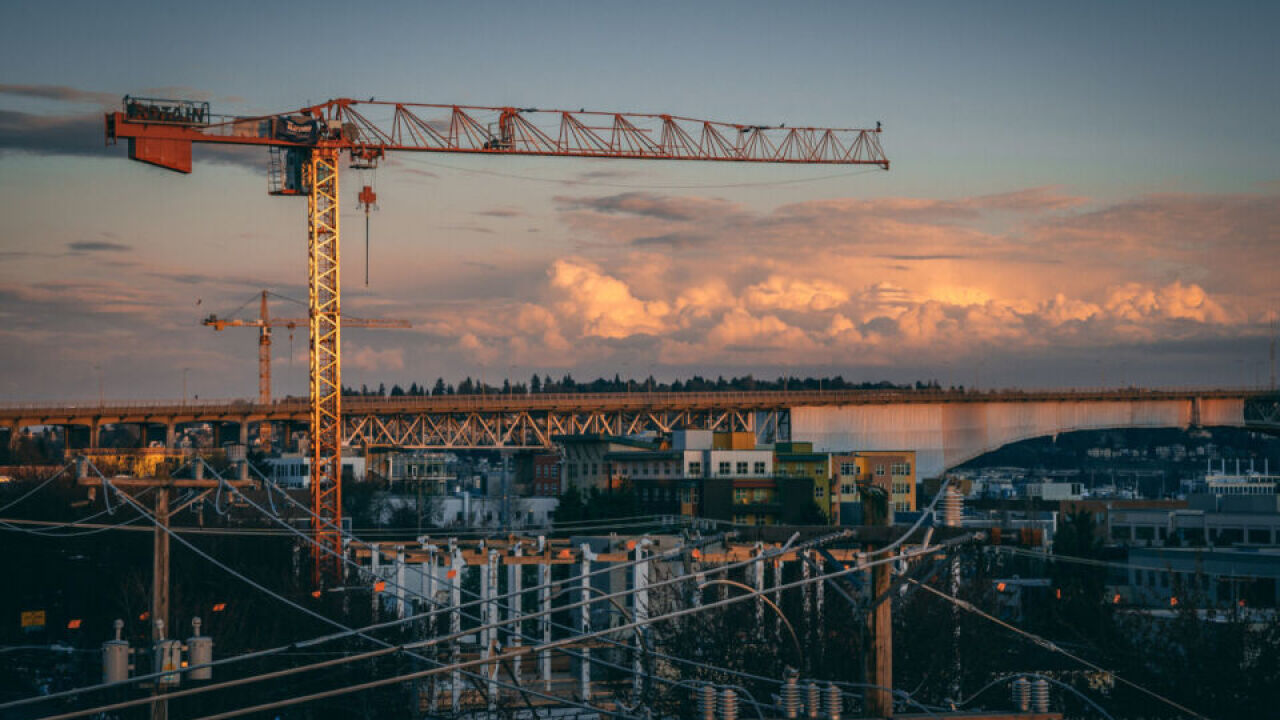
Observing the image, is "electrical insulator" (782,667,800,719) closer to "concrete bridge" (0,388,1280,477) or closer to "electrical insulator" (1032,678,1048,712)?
"electrical insulator" (1032,678,1048,712)

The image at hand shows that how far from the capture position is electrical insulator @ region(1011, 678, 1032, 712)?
1831 centimetres

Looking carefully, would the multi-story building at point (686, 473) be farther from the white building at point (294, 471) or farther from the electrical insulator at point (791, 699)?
the electrical insulator at point (791, 699)

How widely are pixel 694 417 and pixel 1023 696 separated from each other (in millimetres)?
99627

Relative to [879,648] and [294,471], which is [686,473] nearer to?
[294,471]

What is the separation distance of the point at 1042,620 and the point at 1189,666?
2077cm

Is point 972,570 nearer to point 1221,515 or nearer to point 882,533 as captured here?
point 1221,515

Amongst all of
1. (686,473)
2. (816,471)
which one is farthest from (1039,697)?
(816,471)

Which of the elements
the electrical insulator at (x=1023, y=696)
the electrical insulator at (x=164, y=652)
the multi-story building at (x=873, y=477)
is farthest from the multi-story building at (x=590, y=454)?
the electrical insulator at (x=1023, y=696)

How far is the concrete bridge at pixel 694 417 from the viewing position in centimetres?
10881

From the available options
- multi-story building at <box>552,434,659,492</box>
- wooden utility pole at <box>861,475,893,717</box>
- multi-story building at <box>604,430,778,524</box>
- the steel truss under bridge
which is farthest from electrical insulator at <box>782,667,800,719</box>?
the steel truss under bridge

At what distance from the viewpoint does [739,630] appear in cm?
3828

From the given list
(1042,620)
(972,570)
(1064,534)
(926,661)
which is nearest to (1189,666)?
(926,661)

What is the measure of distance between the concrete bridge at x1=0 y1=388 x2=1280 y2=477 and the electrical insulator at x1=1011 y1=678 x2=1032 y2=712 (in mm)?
88155

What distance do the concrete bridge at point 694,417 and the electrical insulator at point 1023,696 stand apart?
88155 mm
